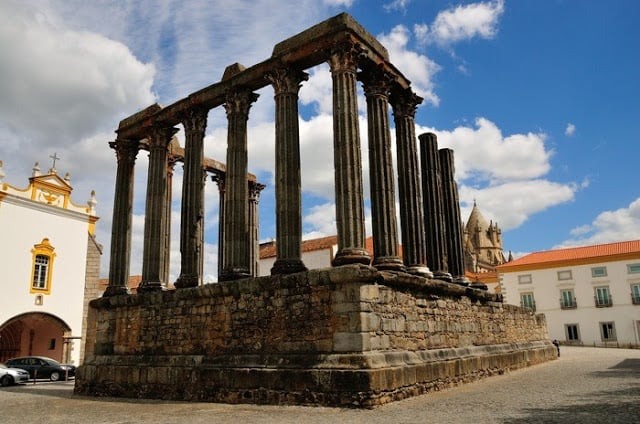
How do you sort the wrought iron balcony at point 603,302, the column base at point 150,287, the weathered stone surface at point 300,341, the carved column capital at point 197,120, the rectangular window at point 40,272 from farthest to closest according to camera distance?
the wrought iron balcony at point 603,302
the rectangular window at point 40,272
the carved column capital at point 197,120
the column base at point 150,287
the weathered stone surface at point 300,341

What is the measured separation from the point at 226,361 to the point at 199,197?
5509mm

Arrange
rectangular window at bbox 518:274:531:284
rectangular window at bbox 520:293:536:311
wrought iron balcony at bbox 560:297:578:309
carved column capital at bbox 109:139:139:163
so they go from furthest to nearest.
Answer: rectangular window at bbox 518:274:531:284, rectangular window at bbox 520:293:536:311, wrought iron balcony at bbox 560:297:578:309, carved column capital at bbox 109:139:139:163

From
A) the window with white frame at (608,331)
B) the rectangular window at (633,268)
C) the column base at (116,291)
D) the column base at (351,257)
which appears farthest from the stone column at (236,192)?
the rectangular window at (633,268)

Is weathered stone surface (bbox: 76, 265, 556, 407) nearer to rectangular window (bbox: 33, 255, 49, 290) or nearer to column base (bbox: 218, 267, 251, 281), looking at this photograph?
column base (bbox: 218, 267, 251, 281)

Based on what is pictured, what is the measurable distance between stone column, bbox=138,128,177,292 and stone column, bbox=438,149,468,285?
29.2ft

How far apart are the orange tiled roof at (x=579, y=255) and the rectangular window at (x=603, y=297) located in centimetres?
218

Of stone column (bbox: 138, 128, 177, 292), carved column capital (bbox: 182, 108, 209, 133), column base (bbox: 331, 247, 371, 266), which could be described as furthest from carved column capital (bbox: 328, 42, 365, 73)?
stone column (bbox: 138, 128, 177, 292)

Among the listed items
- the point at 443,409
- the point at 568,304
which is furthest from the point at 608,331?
the point at 443,409

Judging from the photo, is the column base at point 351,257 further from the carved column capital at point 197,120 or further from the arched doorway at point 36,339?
the arched doorway at point 36,339

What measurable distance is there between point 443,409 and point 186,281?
8.36 meters

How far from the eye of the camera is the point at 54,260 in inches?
1113

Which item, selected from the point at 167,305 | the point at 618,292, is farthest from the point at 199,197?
the point at 618,292

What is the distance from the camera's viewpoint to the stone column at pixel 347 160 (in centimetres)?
1138

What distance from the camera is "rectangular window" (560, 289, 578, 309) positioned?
133 feet
